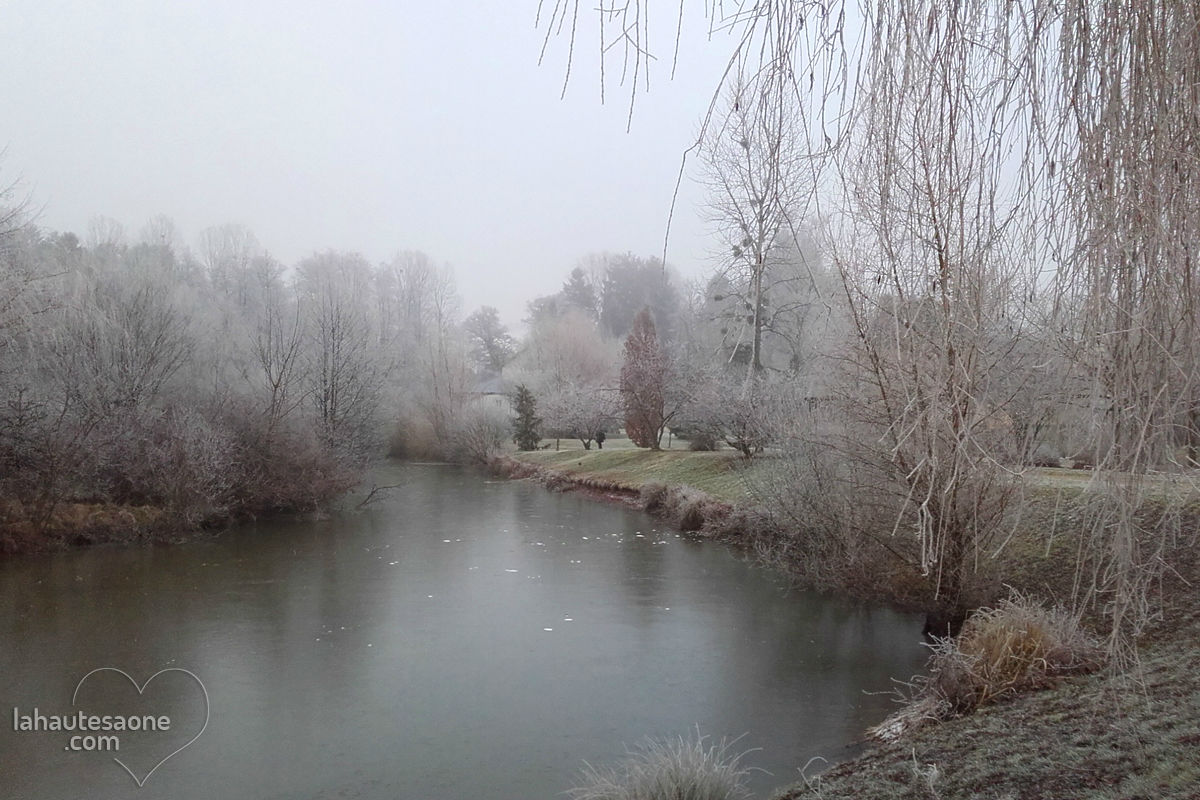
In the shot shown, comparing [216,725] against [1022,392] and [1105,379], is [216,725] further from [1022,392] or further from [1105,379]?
[1105,379]

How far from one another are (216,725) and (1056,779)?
546cm

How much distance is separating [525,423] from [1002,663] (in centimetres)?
2346

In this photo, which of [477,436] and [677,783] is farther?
[477,436]

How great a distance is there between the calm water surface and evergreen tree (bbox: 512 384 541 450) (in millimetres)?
15741

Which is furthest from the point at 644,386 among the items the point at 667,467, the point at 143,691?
the point at 143,691

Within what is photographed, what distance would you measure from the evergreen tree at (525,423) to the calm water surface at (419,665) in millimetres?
15741

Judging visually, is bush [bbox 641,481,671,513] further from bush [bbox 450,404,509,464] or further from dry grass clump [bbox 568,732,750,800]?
dry grass clump [bbox 568,732,750,800]

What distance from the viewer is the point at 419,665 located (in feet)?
24.1

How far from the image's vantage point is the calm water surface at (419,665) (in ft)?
17.5

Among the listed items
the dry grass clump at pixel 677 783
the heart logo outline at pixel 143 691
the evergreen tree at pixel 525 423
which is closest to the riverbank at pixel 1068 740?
the dry grass clump at pixel 677 783

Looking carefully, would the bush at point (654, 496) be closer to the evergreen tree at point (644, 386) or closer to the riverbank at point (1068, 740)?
the evergreen tree at point (644, 386)

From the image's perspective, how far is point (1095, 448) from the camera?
5.51ft

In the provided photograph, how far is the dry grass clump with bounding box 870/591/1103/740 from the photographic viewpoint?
521 centimetres

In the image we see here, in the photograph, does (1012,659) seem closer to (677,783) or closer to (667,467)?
(677,783)
